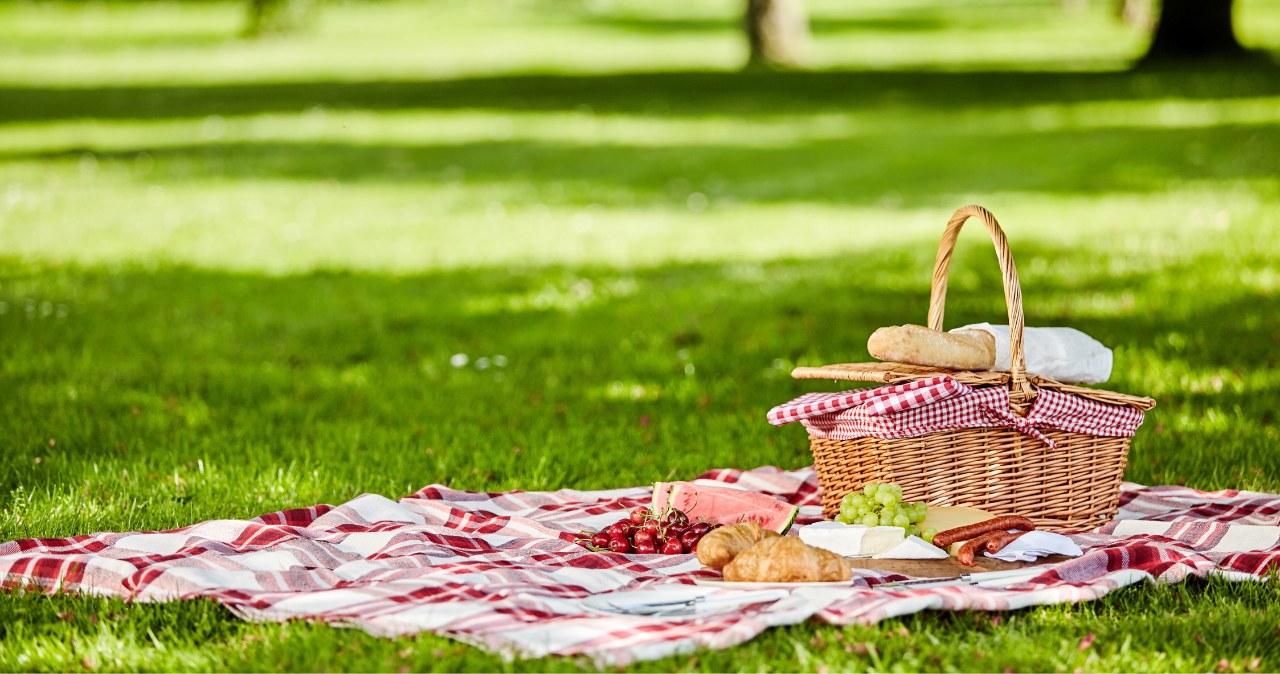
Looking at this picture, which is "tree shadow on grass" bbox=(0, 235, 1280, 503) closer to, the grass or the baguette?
the grass

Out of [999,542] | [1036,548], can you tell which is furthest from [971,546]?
[1036,548]

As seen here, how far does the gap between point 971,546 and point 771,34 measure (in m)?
25.4

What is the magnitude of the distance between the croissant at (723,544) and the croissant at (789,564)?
0.34ft

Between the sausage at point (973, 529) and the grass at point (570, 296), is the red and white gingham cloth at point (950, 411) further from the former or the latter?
the grass at point (570, 296)

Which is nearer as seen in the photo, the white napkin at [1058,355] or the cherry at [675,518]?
the cherry at [675,518]

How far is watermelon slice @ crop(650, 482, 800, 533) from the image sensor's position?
4621 millimetres

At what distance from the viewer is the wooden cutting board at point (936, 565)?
4215mm

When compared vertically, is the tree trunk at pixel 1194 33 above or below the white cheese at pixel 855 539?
above

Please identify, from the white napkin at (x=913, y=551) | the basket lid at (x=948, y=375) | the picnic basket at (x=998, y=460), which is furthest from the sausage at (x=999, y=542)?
the basket lid at (x=948, y=375)

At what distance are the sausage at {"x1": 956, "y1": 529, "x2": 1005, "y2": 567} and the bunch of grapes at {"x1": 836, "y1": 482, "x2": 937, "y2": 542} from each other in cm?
13

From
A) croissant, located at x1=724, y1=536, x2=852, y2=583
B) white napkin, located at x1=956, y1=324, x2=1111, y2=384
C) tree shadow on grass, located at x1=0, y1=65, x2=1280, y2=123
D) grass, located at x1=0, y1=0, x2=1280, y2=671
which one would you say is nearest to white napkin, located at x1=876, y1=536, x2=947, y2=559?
croissant, located at x1=724, y1=536, x2=852, y2=583

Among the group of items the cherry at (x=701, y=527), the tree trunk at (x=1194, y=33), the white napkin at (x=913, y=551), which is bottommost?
the white napkin at (x=913, y=551)

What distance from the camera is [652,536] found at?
449cm

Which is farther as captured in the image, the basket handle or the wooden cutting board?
the basket handle
